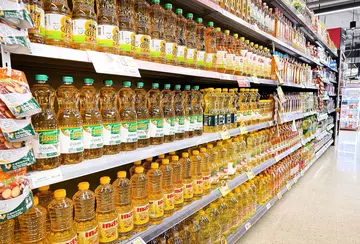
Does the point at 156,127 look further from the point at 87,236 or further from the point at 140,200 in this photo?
the point at 87,236

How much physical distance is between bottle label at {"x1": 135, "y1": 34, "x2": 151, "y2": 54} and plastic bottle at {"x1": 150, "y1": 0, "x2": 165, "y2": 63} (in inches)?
2.4

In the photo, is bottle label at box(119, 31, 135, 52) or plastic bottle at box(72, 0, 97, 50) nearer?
plastic bottle at box(72, 0, 97, 50)

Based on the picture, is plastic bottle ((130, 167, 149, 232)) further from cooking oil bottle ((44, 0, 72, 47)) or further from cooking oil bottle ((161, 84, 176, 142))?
cooking oil bottle ((44, 0, 72, 47))

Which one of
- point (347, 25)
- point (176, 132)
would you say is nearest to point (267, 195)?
point (176, 132)

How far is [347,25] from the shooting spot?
1341cm

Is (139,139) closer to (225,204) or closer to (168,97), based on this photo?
(168,97)

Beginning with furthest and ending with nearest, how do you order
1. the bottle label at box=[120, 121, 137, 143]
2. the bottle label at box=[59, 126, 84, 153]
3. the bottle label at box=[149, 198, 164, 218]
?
the bottle label at box=[149, 198, 164, 218] < the bottle label at box=[120, 121, 137, 143] < the bottle label at box=[59, 126, 84, 153]

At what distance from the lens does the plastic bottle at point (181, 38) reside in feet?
5.32

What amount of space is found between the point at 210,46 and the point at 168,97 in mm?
597

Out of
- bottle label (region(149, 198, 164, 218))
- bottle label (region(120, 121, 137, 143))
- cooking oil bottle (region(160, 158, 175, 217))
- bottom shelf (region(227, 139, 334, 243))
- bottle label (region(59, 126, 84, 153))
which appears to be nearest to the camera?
bottle label (region(59, 126, 84, 153))

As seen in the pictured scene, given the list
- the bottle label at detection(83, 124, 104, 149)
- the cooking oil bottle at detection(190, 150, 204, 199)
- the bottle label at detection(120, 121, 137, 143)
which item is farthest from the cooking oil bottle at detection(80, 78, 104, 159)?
the cooking oil bottle at detection(190, 150, 204, 199)

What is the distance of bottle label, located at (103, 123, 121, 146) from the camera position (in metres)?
1.21

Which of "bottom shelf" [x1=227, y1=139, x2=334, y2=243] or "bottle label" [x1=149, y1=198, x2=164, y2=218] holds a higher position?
"bottle label" [x1=149, y1=198, x2=164, y2=218]

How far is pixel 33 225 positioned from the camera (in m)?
1.07
